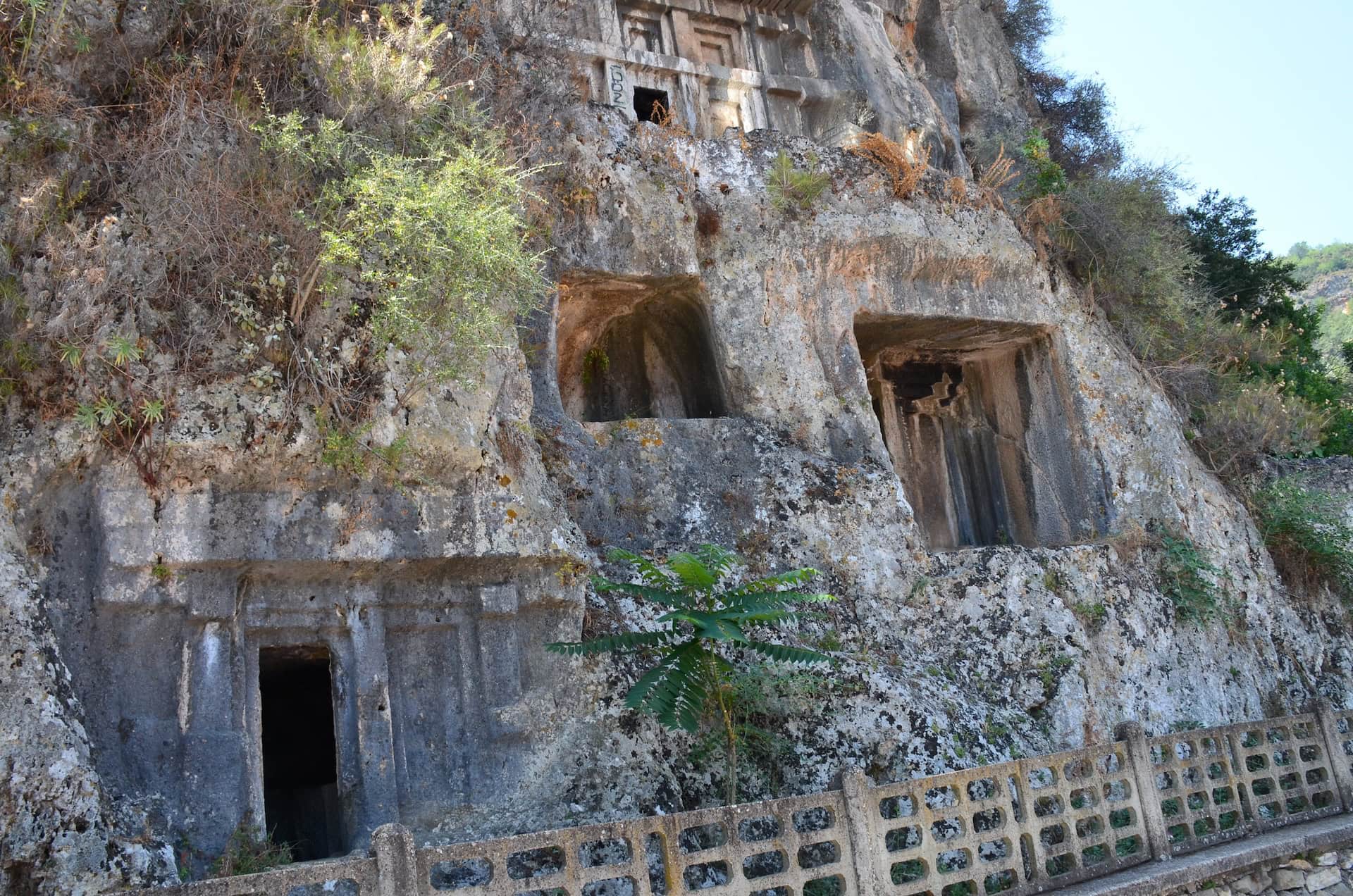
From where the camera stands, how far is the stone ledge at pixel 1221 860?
7035mm

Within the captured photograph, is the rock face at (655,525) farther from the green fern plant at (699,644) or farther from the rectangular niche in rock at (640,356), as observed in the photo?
the green fern plant at (699,644)

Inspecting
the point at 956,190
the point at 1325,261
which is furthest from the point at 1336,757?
the point at 1325,261

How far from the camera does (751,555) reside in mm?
9867

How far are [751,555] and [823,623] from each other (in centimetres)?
88

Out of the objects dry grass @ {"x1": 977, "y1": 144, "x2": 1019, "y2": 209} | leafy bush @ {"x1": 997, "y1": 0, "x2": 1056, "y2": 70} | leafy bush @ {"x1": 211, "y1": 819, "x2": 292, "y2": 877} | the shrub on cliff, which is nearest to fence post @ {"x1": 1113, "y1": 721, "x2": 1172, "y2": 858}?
the shrub on cliff

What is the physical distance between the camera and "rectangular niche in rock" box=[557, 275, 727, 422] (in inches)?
454

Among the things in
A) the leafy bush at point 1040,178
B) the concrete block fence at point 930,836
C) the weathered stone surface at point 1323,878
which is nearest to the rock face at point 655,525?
the concrete block fence at point 930,836

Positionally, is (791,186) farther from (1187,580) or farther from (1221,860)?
(1221,860)

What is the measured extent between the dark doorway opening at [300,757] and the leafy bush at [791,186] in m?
6.39

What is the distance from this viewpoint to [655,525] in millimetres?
9914

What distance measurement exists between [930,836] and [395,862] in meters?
3.23

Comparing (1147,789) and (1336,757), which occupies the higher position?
(1147,789)

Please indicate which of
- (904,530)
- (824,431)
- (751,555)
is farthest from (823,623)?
(824,431)

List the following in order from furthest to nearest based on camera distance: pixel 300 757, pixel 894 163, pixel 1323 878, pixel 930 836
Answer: pixel 894 163, pixel 300 757, pixel 1323 878, pixel 930 836
